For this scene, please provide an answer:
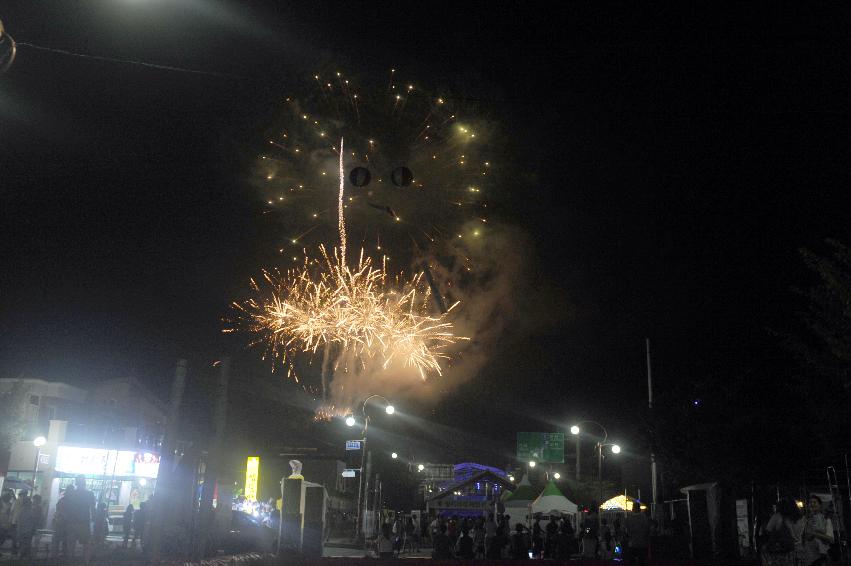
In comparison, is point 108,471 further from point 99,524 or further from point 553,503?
point 553,503

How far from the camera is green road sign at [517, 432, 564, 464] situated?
37.9m

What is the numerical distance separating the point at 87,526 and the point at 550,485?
1766 cm

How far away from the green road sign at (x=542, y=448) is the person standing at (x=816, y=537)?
931 inches

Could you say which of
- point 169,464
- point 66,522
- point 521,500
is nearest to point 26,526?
point 66,522

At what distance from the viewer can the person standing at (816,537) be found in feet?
36.2

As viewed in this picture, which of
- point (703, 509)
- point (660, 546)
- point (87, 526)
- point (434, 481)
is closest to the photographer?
point (87, 526)

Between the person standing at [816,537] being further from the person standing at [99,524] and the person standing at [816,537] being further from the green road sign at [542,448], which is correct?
the green road sign at [542,448]

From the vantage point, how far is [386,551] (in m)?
20.8

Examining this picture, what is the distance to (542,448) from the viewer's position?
38094mm

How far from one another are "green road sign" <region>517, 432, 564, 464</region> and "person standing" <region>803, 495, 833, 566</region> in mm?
23654

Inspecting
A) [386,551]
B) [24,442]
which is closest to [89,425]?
[24,442]

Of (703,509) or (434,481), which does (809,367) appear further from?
(434,481)

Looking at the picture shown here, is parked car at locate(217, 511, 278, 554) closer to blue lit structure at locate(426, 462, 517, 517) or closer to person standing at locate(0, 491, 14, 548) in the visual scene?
person standing at locate(0, 491, 14, 548)

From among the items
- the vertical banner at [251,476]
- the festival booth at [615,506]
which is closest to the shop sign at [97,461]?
the vertical banner at [251,476]
